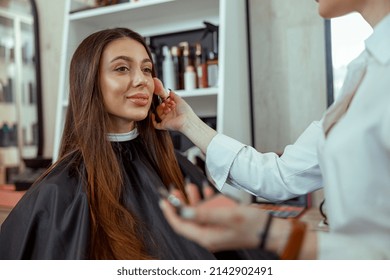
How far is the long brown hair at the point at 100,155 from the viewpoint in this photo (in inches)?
39.6

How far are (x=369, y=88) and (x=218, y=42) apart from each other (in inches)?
48.7

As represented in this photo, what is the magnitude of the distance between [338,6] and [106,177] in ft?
2.31

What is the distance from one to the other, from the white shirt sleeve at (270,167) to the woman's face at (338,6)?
0.34 m

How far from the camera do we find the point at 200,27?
1.91m

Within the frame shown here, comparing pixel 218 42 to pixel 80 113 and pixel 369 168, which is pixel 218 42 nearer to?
pixel 80 113

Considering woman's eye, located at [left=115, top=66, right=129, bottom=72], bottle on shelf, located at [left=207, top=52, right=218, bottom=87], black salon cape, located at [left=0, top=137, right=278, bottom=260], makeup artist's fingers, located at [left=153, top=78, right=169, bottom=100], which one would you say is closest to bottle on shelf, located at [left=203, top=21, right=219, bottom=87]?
bottle on shelf, located at [left=207, top=52, right=218, bottom=87]

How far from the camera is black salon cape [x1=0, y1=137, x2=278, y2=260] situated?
99cm

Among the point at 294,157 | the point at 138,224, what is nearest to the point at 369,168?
the point at 294,157

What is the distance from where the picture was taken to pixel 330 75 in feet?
5.30

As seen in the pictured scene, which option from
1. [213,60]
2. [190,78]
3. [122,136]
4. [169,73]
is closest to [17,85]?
[169,73]

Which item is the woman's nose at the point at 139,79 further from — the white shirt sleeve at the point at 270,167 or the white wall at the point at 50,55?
the white wall at the point at 50,55

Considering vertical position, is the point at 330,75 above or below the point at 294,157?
above

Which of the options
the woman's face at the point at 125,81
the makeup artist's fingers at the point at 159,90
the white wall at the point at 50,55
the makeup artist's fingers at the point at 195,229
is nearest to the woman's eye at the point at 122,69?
the woman's face at the point at 125,81

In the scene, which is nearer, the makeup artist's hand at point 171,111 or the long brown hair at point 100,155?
the long brown hair at point 100,155
